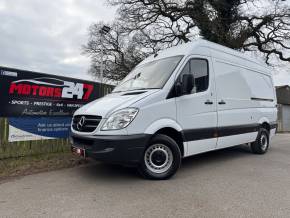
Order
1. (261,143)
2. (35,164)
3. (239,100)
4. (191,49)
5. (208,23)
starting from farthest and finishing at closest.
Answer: (208,23)
(261,143)
(239,100)
(35,164)
(191,49)

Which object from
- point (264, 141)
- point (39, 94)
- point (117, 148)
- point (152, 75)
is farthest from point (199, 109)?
point (39, 94)

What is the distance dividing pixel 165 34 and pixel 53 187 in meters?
18.5

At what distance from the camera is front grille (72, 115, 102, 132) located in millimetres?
4488

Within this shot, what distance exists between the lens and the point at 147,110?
4.48 m

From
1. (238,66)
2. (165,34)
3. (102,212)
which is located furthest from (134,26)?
(102,212)

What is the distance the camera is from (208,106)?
5.60 metres

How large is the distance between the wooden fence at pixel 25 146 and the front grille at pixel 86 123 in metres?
2.16

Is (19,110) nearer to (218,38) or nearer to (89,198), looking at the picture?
(89,198)

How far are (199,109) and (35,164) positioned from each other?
12.5 ft

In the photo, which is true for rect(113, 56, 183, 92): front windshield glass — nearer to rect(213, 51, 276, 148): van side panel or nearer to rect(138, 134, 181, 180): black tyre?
rect(138, 134, 181, 180): black tyre

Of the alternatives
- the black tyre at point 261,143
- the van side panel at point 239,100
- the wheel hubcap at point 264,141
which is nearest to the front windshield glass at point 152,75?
the van side panel at point 239,100

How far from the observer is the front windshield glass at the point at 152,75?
5113 mm

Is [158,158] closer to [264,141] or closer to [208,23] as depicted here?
[264,141]

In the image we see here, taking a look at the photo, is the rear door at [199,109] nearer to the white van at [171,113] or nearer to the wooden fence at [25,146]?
the white van at [171,113]
